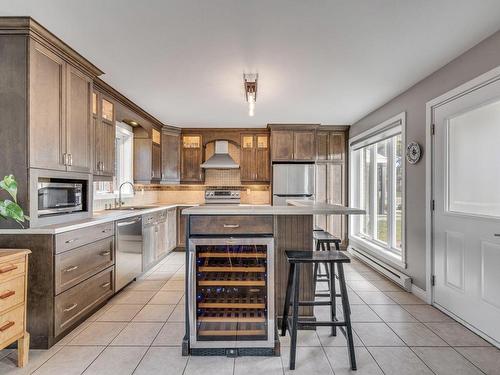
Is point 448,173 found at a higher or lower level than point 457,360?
higher

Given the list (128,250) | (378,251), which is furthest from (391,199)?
(128,250)

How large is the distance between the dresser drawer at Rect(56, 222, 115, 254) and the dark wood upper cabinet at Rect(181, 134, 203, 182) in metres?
2.82

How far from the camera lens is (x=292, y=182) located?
5.48 metres

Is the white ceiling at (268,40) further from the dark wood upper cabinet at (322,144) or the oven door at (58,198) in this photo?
the dark wood upper cabinet at (322,144)

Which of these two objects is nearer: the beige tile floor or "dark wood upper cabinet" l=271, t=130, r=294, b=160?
the beige tile floor

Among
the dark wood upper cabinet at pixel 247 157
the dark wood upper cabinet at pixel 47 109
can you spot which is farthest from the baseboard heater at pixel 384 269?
the dark wood upper cabinet at pixel 47 109

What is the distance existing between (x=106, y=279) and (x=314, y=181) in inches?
152

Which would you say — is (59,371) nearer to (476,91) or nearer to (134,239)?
(134,239)

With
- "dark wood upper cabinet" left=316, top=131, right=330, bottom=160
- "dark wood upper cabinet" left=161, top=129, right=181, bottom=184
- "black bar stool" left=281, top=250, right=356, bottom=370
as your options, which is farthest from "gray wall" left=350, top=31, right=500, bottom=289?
"dark wood upper cabinet" left=161, top=129, right=181, bottom=184

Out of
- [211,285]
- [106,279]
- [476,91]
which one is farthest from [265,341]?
[476,91]

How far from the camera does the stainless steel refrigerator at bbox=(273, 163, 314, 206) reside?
5.45 meters

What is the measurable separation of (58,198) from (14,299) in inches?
36.6

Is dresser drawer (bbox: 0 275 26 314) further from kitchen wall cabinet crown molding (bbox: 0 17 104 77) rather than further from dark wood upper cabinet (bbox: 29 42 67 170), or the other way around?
kitchen wall cabinet crown molding (bbox: 0 17 104 77)

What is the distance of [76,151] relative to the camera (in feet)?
9.11
